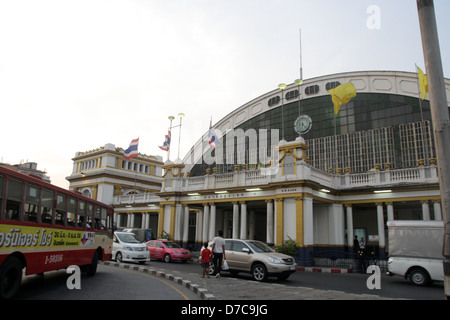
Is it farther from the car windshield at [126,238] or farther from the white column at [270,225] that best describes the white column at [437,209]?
the car windshield at [126,238]

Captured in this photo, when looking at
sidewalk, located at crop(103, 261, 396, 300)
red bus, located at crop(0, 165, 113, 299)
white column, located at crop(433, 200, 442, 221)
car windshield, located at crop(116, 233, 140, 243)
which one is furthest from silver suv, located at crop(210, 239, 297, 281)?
white column, located at crop(433, 200, 442, 221)

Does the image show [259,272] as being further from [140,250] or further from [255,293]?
[140,250]

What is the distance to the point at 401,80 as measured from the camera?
30906 mm

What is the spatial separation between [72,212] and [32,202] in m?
2.86

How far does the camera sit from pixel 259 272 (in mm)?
14453

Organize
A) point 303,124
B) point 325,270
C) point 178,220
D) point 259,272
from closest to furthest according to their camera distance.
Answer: point 259,272 → point 325,270 → point 178,220 → point 303,124

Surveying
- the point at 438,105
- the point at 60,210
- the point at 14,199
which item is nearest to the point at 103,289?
the point at 60,210

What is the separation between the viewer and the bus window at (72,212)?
11578 mm

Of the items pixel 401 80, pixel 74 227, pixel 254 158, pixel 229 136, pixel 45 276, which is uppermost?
pixel 401 80

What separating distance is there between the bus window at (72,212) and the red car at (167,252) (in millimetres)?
11953
